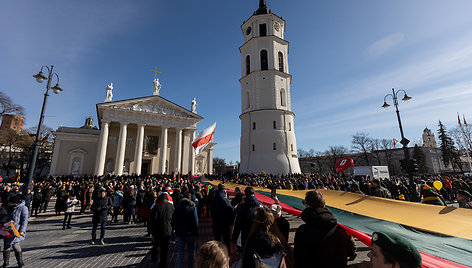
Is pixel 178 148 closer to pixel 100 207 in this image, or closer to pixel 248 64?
pixel 248 64

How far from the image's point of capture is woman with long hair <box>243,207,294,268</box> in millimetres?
2418

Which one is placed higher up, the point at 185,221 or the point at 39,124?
the point at 39,124

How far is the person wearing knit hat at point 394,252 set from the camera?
1468 millimetres

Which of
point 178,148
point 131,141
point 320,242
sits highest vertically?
point 131,141

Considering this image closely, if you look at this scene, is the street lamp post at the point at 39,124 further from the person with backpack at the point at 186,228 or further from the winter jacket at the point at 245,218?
the winter jacket at the point at 245,218

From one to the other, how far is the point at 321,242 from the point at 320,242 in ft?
0.04

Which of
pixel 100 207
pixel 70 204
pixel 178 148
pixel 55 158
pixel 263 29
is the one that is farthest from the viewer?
pixel 263 29

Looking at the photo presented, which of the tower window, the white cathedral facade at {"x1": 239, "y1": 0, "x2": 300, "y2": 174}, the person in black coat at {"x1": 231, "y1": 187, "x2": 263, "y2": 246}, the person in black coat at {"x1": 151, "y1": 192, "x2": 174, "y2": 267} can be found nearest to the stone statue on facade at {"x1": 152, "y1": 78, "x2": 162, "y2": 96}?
the white cathedral facade at {"x1": 239, "y1": 0, "x2": 300, "y2": 174}

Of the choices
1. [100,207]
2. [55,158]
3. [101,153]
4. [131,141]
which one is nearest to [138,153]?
[101,153]

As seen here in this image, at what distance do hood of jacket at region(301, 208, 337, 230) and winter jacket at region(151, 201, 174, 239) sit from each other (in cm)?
391

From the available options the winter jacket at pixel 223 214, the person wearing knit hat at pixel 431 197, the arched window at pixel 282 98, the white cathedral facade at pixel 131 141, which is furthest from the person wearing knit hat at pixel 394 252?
the arched window at pixel 282 98

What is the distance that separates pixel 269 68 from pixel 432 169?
2801 inches

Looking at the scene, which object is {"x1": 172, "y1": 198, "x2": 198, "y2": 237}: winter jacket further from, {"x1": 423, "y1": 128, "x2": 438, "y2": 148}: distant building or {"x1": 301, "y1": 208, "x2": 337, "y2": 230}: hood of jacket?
{"x1": 423, "y1": 128, "x2": 438, "y2": 148}: distant building

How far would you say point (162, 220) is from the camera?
5051mm
